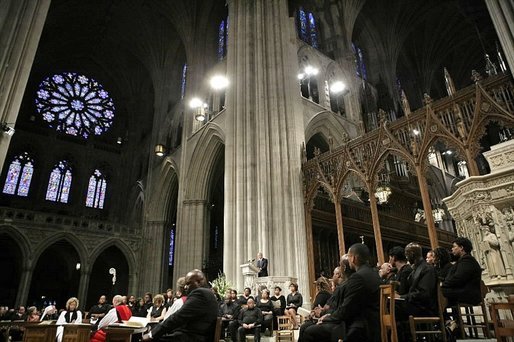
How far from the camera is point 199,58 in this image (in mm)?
18547

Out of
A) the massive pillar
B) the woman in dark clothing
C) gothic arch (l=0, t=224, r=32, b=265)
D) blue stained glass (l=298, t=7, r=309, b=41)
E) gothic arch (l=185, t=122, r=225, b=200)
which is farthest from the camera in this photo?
blue stained glass (l=298, t=7, r=309, b=41)

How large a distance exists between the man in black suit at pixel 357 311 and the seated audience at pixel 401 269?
115 centimetres

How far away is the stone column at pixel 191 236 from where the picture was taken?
608 inches

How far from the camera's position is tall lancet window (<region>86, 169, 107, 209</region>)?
23.7 meters

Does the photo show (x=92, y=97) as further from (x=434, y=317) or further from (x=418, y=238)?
(x=434, y=317)

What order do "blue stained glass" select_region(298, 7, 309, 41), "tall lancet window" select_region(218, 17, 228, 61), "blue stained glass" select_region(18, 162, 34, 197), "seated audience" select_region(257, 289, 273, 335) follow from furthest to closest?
1. "blue stained glass" select_region(18, 162, 34, 197)
2. "tall lancet window" select_region(218, 17, 228, 61)
3. "blue stained glass" select_region(298, 7, 309, 41)
4. "seated audience" select_region(257, 289, 273, 335)

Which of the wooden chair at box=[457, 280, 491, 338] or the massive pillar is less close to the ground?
the massive pillar

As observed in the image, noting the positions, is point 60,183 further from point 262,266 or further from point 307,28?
point 262,266

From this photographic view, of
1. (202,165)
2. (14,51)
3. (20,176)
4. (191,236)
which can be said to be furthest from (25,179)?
(14,51)

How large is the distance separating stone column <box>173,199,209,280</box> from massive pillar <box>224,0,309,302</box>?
5.24m

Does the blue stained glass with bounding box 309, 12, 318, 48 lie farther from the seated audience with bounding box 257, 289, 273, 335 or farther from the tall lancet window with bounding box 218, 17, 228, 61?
the seated audience with bounding box 257, 289, 273, 335

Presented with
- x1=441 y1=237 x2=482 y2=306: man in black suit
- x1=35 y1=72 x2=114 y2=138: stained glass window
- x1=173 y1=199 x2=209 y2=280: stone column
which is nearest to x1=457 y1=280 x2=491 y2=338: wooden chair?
x1=441 y1=237 x2=482 y2=306: man in black suit

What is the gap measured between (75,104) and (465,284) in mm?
26460

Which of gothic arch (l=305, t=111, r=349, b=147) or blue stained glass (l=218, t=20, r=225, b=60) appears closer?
gothic arch (l=305, t=111, r=349, b=147)
